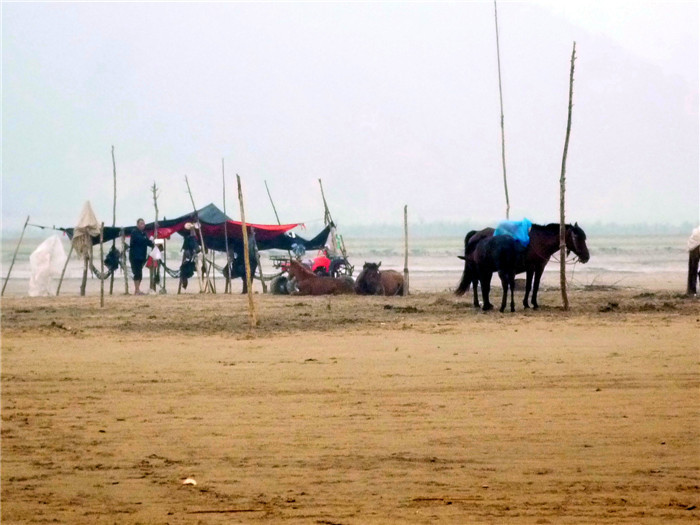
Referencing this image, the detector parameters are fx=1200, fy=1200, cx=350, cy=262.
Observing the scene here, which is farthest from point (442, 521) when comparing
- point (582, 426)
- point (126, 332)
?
point (126, 332)

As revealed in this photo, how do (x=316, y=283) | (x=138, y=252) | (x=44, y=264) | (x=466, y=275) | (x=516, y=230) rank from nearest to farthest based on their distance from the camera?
(x=516, y=230) < (x=466, y=275) < (x=316, y=283) < (x=138, y=252) < (x=44, y=264)

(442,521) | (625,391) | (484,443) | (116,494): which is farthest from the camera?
(625,391)

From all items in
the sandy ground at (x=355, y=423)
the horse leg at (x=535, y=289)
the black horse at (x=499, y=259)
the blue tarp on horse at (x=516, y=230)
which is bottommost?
the sandy ground at (x=355, y=423)

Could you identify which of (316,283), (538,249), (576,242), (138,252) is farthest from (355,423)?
(138,252)

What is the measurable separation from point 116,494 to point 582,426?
3.40 m

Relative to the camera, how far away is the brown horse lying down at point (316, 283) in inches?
875

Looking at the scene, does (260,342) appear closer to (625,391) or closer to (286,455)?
(625,391)

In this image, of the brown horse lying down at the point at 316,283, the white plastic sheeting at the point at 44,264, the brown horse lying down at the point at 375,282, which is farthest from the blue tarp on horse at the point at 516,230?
the white plastic sheeting at the point at 44,264

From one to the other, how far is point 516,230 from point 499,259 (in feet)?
2.14

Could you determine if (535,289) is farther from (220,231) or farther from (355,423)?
(355,423)

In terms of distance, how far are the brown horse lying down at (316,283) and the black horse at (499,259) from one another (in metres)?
5.00

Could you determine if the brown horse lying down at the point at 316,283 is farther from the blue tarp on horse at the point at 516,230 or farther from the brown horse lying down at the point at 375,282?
the blue tarp on horse at the point at 516,230

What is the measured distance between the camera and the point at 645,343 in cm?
1309

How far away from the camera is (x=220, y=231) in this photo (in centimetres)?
2488
